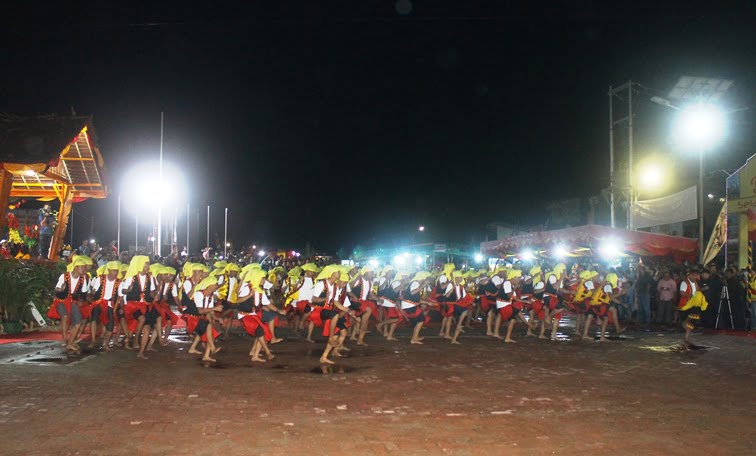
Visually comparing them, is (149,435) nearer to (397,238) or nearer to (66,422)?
(66,422)

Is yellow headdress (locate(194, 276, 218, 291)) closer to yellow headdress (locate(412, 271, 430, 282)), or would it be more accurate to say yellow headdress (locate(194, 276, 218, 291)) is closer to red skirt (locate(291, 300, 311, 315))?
A: red skirt (locate(291, 300, 311, 315))

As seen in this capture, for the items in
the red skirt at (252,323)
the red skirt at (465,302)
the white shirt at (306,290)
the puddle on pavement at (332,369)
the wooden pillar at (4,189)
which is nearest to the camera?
the puddle on pavement at (332,369)

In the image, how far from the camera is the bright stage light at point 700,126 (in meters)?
19.2

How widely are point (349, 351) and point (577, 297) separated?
6147 mm

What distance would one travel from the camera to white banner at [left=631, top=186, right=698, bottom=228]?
72.4 ft

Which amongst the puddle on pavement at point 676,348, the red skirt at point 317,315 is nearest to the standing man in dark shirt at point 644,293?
the puddle on pavement at point 676,348

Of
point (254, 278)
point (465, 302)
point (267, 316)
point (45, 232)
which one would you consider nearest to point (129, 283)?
point (254, 278)

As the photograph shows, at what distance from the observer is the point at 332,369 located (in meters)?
10.6

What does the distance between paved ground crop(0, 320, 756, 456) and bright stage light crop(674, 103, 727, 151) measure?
8.99 m

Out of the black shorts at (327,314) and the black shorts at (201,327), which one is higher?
the black shorts at (327,314)

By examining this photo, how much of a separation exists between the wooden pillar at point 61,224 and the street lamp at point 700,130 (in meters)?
20.1

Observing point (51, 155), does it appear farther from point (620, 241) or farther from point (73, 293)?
point (620, 241)

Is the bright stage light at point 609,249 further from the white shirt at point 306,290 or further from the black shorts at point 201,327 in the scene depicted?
the black shorts at point 201,327

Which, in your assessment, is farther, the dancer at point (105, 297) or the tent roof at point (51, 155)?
the tent roof at point (51, 155)
